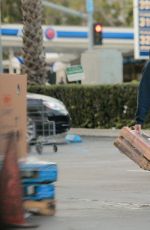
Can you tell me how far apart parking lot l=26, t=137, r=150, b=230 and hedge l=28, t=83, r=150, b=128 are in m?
6.99

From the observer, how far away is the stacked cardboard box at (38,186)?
8.09 meters

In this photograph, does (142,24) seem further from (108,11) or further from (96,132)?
(108,11)

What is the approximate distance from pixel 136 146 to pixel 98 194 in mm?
1116

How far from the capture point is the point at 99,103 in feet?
77.5

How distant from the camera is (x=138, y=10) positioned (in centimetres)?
2870

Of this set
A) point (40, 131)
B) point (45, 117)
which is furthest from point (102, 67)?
point (40, 131)

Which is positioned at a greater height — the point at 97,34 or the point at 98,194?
the point at 97,34

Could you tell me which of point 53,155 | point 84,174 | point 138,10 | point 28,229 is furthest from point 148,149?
point 138,10

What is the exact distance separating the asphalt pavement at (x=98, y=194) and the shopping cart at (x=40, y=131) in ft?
1.00

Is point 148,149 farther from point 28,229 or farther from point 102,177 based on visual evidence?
point 28,229

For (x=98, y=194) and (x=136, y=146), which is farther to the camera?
(x=136, y=146)

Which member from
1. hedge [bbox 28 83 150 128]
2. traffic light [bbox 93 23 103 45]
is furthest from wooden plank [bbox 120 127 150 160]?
traffic light [bbox 93 23 103 45]

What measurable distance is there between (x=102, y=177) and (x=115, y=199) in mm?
2339

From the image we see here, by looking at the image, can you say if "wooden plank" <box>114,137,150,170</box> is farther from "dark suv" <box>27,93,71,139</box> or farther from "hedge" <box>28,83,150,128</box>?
"hedge" <box>28,83,150,128</box>
